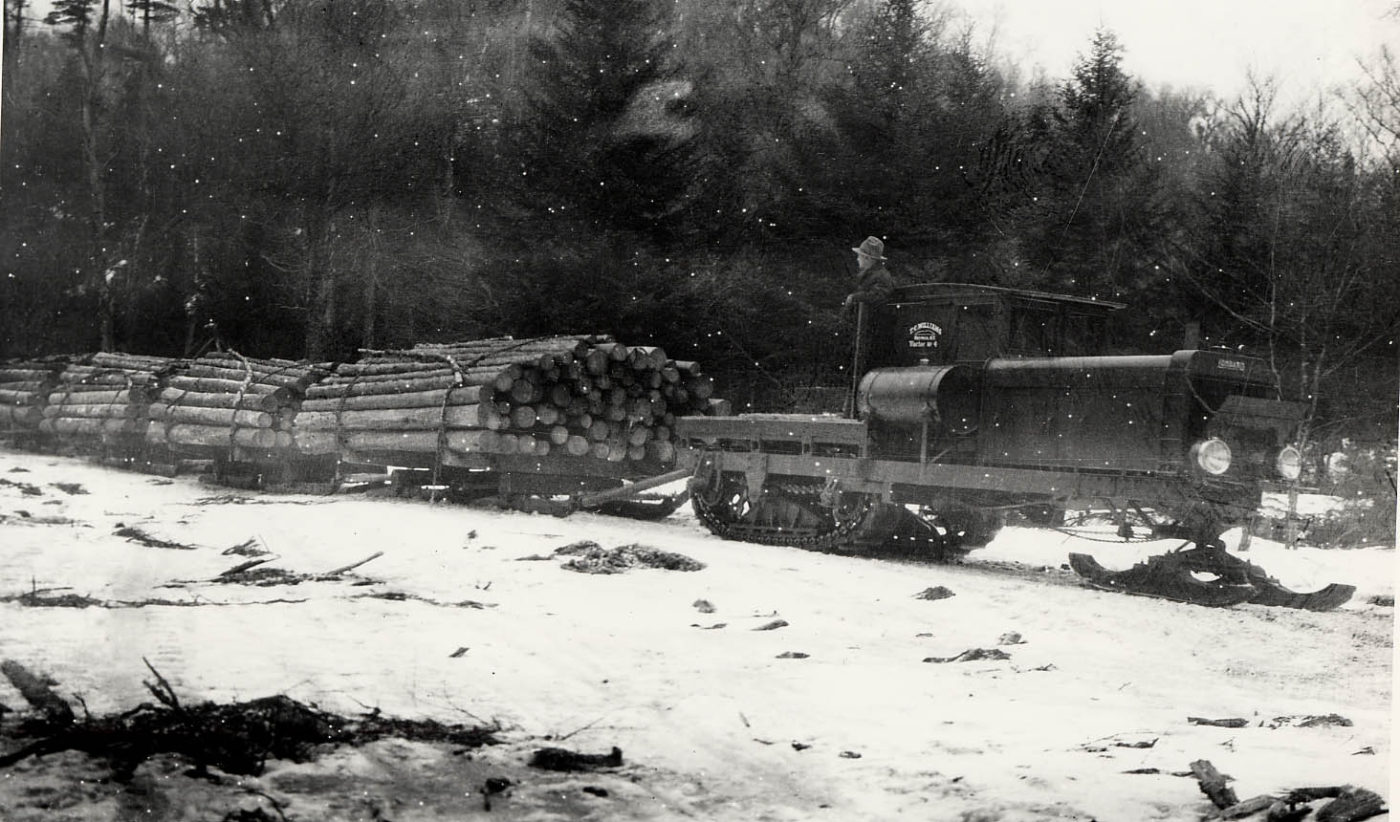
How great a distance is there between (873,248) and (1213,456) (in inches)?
107

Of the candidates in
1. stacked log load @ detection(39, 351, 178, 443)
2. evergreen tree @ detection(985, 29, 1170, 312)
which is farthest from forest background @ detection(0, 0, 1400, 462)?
stacked log load @ detection(39, 351, 178, 443)

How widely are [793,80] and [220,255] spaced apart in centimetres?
200

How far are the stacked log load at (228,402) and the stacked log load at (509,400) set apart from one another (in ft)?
0.44

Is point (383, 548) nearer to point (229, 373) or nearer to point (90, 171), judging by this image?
point (229, 373)

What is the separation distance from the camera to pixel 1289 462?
15.2 ft

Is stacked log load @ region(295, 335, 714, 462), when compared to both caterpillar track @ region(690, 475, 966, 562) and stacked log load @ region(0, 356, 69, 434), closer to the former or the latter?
caterpillar track @ region(690, 475, 966, 562)

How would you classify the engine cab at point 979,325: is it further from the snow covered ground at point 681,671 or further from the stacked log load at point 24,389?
the stacked log load at point 24,389

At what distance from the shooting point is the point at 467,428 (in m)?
7.90

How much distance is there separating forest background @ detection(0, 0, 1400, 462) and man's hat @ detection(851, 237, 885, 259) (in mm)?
51

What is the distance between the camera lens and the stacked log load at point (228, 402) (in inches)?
173

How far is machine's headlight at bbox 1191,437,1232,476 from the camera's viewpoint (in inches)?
228

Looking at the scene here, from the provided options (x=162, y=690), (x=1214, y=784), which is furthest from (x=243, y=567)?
(x=1214, y=784)

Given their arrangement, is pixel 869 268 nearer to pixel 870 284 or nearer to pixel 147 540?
pixel 870 284

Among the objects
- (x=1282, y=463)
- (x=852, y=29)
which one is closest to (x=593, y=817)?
(x=852, y=29)
